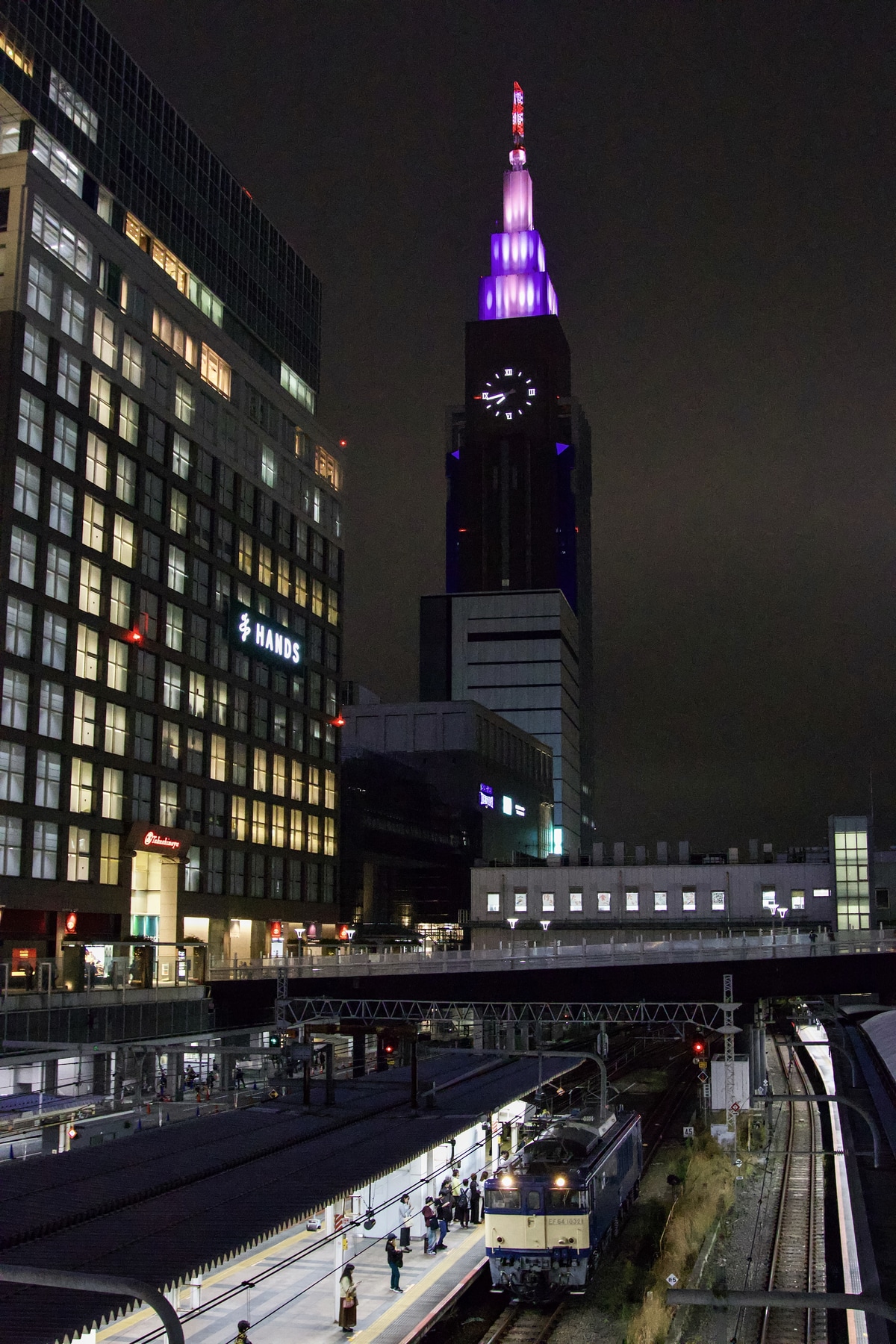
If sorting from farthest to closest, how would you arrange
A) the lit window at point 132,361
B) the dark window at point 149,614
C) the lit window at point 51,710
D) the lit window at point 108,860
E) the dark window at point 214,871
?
the dark window at point 214,871 → the lit window at point 132,361 → the dark window at point 149,614 → the lit window at point 108,860 → the lit window at point 51,710

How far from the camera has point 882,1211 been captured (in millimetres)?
32844

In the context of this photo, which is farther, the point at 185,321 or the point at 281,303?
the point at 281,303

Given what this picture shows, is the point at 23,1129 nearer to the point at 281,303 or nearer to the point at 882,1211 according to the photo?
the point at 882,1211

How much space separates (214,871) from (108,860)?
15071 mm

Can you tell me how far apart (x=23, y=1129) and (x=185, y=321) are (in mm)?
71799

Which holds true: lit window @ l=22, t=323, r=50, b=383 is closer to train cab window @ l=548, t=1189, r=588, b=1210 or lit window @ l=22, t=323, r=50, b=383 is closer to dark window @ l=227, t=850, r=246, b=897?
dark window @ l=227, t=850, r=246, b=897

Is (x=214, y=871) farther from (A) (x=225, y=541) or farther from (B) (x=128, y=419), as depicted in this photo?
(B) (x=128, y=419)

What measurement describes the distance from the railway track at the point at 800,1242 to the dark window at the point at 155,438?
6163 centimetres

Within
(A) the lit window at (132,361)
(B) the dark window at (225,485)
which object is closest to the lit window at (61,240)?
(A) the lit window at (132,361)

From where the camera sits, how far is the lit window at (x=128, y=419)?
3487 inches

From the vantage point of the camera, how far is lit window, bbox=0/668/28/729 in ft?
245

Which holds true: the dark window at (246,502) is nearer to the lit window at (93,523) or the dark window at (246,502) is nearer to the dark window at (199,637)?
the dark window at (199,637)

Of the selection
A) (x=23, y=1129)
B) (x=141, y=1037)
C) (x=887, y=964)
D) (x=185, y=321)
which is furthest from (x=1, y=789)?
(x=887, y=964)

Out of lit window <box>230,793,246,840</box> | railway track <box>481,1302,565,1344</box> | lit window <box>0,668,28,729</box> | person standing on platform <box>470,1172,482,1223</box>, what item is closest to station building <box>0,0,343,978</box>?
lit window <box>0,668,28,729</box>
